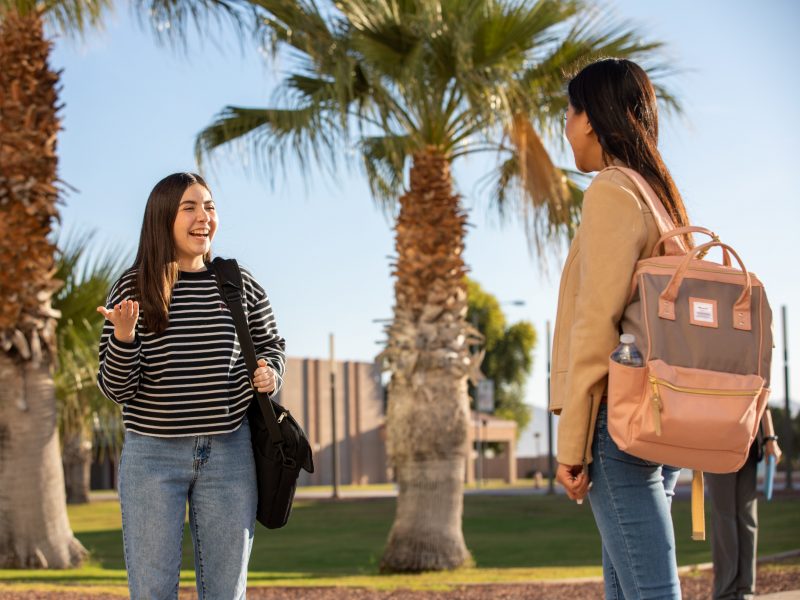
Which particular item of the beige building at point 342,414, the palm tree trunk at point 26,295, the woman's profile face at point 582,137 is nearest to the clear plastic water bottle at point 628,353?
the woman's profile face at point 582,137

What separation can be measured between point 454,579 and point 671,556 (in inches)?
296

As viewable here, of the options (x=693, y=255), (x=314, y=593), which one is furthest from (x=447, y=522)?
(x=693, y=255)

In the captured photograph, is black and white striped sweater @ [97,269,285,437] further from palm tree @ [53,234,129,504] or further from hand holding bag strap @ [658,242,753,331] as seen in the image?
palm tree @ [53,234,129,504]

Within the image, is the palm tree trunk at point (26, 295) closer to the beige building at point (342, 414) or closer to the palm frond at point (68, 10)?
the palm frond at point (68, 10)

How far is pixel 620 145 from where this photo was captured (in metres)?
2.94

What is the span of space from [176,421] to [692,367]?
1646 millimetres

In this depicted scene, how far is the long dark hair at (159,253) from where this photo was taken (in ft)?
11.3

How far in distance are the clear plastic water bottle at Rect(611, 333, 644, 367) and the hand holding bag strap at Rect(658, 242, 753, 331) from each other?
10 cm

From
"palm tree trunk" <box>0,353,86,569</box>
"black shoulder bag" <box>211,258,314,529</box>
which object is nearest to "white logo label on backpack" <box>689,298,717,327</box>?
"black shoulder bag" <box>211,258,314,529</box>

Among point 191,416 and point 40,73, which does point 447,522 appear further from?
point 191,416

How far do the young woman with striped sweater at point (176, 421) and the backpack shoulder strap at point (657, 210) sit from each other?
1.34 m

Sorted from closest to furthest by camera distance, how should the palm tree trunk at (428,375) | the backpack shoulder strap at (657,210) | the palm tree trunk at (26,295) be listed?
1. the backpack shoulder strap at (657,210)
2. the palm tree trunk at (26,295)
3. the palm tree trunk at (428,375)

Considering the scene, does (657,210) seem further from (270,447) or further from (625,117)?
(270,447)

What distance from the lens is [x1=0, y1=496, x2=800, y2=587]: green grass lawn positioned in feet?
33.1
